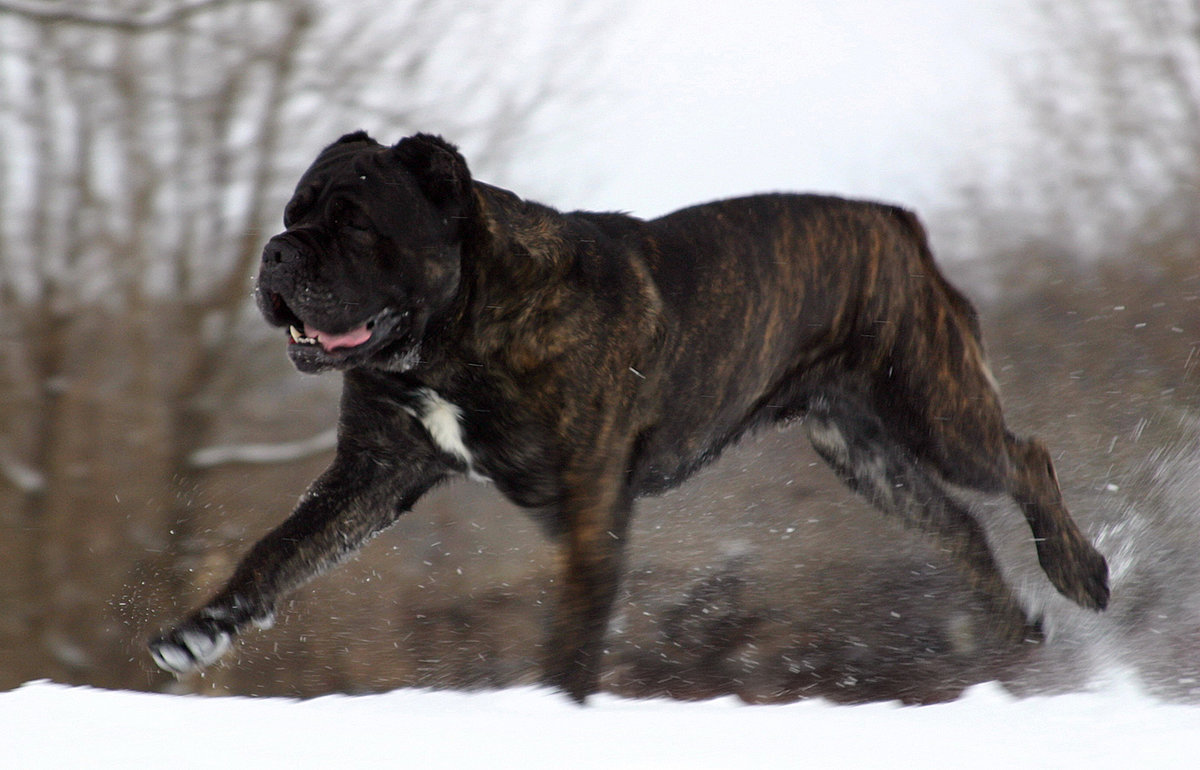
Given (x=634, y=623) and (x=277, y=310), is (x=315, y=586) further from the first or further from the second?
(x=277, y=310)

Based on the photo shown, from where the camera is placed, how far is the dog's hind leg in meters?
3.54

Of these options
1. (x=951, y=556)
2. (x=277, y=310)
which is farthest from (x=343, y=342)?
(x=951, y=556)

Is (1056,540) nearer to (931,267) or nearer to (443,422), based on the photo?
(931,267)

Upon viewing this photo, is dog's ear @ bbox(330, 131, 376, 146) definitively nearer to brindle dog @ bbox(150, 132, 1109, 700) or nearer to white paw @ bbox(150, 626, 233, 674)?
brindle dog @ bbox(150, 132, 1109, 700)

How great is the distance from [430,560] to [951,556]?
3020 mm

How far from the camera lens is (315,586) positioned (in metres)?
5.92

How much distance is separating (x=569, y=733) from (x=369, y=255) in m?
1.10

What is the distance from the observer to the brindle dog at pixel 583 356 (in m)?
2.55

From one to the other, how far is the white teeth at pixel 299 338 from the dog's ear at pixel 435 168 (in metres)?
0.41

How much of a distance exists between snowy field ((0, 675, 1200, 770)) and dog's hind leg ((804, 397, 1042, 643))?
33.4 inches

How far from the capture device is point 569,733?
2205mm

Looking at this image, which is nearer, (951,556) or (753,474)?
(951,556)

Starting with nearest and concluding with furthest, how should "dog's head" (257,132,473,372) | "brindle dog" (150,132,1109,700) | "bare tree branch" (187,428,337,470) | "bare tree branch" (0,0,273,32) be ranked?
"dog's head" (257,132,473,372) → "brindle dog" (150,132,1109,700) → "bare tree branch" (0,0,273,32) → "bare tree branch" (187,428,337,470)

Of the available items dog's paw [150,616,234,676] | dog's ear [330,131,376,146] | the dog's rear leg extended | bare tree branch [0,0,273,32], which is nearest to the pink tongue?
dog's ear [330,131,376,146]
